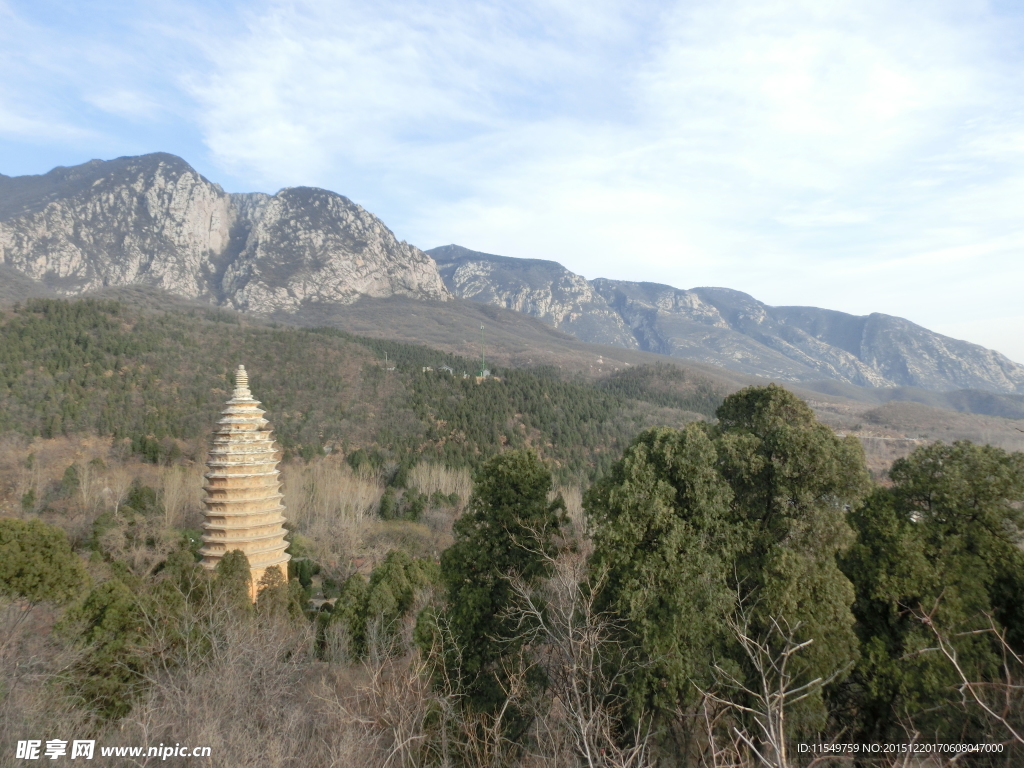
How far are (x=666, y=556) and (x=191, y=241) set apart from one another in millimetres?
189156

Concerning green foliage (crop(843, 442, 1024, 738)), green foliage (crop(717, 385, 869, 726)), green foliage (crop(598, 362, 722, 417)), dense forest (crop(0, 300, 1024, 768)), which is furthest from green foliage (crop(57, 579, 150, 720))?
green foliage (crop(598, 362, 722, 417))

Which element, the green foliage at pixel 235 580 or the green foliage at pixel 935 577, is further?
the green foliage at pixel 235 580

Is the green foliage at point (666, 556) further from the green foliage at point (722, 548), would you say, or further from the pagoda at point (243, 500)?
the pagoda at point (243, 500)

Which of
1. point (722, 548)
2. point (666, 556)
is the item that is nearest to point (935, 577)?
point (722, 548)

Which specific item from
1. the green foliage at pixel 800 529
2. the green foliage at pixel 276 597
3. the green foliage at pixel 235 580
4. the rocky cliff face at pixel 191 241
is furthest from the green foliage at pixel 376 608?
the rocky cliff face at pixel 191 241

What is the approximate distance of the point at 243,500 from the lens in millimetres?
21688

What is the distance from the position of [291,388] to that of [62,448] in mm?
23871

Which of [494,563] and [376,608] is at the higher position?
[494,563]

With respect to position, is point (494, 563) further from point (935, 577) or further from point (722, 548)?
point (935, 577)

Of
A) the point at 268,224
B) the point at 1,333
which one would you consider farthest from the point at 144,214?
the point at 1,333

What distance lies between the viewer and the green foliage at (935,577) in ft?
31.1

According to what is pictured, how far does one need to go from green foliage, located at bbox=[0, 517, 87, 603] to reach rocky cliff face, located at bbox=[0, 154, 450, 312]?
146 m

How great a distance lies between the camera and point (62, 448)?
Answer: 157 ft

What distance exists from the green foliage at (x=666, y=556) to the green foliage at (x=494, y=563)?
1.90 metres
